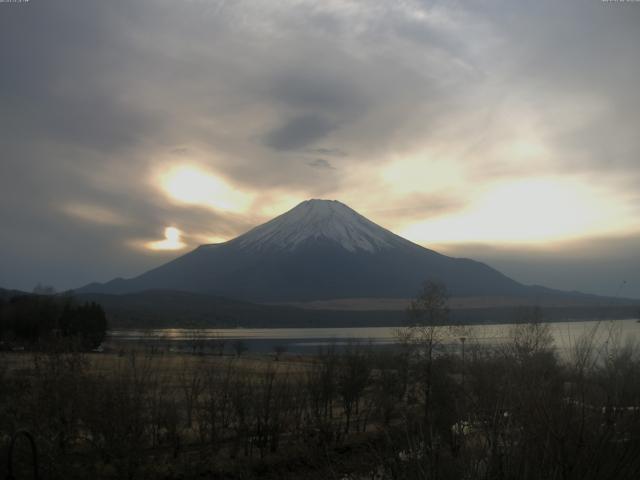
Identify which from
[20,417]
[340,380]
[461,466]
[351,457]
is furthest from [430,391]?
[461,466]

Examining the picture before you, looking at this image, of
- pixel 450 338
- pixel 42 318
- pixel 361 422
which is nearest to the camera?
pixel 361 422

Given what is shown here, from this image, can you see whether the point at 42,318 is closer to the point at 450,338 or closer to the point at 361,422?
the point at 450,338

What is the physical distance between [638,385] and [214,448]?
1342cm

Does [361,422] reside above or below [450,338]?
below

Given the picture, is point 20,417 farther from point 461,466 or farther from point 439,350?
point 439,350

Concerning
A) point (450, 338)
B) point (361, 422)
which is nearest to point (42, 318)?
point (450, 338)

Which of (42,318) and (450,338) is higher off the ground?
(42,318)

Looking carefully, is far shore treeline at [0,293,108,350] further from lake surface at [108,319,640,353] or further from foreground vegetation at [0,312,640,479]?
foreground vegetation at [0,312,640,479]

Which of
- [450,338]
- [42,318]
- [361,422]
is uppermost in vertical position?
[42,318]

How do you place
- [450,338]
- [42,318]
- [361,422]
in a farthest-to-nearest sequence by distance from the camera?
[42,318]
[450,338]
[361,422]

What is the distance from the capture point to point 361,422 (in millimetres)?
25484

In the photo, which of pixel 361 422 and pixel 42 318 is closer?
pixel 361 422

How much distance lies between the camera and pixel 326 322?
18300cm

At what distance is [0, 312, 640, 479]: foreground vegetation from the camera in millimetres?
5359
